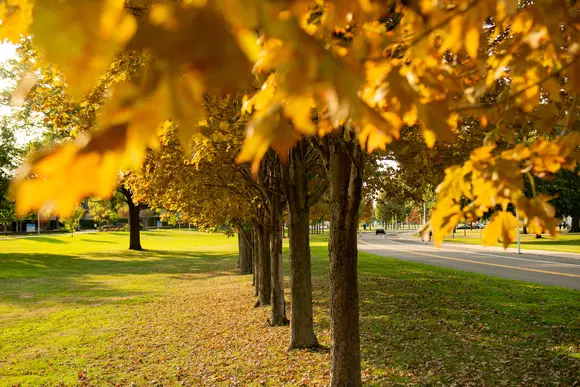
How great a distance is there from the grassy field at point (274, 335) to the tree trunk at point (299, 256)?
1.51 ft

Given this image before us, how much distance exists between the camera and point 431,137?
1580 millimetres

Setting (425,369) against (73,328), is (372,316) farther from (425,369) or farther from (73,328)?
(73,328)

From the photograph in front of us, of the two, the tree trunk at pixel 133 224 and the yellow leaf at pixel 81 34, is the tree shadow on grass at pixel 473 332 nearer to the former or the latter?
the yellow leaf at pixel 81 34

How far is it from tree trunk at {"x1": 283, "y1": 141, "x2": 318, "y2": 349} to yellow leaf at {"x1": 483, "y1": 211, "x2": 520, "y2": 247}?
23.1 feet

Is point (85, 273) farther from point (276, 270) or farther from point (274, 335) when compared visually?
point (274, 335)

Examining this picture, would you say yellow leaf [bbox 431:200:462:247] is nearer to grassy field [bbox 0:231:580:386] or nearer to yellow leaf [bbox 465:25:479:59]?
yellow leaf [bbox 465:25:479:59]

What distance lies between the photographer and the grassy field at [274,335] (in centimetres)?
777

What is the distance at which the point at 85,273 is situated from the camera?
26.8 m

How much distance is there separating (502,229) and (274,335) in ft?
29.7

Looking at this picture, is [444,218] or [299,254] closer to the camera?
[444,218]

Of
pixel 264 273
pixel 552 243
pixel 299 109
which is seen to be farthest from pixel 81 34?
pixel 552 243

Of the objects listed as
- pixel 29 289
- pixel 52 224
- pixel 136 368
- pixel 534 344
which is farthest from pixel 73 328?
pixel 52 224

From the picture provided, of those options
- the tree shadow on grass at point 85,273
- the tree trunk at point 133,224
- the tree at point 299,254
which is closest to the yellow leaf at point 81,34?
the tree at point 299,254

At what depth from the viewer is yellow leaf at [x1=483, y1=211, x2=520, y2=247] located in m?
2.13
